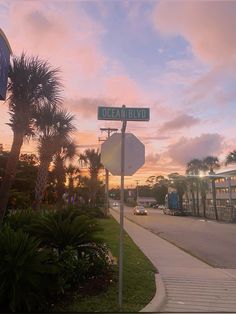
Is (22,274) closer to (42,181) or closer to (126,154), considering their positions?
(126,154)

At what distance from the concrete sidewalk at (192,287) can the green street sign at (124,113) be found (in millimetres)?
2995

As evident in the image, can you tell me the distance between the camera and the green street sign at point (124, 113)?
7.62 m

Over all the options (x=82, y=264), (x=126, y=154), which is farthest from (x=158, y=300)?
(x=126, y=154)

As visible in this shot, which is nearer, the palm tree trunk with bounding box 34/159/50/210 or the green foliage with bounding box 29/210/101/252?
the green foliage with bounding box 29/210/101/252

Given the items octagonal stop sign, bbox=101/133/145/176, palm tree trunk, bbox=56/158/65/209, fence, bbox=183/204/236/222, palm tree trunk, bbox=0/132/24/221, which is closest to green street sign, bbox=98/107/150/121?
octagonal stop sign, bbox=101/133/145/176

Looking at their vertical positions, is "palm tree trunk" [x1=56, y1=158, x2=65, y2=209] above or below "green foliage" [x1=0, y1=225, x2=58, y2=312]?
above

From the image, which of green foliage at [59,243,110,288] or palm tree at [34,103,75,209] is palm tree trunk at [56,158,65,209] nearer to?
palm tree at [34,103,75,209]

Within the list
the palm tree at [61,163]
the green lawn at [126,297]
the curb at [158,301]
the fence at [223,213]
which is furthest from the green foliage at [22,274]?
the fence at [223,213]

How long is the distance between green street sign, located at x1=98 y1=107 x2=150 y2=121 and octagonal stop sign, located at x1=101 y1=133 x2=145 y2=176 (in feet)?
0.94

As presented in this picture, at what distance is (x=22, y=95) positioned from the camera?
1452cm

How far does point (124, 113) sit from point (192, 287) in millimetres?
3792

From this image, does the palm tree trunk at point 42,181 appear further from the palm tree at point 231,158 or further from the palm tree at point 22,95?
the palm tree at point 231,158

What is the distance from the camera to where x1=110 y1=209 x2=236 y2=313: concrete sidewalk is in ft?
24.0

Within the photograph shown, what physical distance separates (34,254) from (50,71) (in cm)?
839
